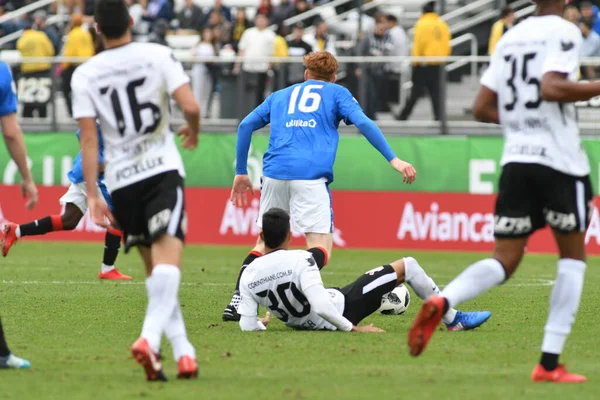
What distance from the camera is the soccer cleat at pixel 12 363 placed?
23.3 ft

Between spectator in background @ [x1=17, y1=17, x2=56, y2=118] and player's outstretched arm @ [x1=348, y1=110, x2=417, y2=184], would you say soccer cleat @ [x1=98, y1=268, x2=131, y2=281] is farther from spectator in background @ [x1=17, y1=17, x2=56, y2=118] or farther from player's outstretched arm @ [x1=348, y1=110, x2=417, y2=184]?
spectator in background @ [x1=17, y1=17, x2=56, y2=118]

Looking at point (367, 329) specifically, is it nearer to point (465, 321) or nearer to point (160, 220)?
point (465, 321)

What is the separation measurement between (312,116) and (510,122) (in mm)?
3339

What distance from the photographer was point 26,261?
54.2 feet

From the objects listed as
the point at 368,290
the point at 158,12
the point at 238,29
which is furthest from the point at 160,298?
the point at 158,12

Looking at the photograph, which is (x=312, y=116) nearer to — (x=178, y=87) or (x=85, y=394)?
(x=178, y=87)

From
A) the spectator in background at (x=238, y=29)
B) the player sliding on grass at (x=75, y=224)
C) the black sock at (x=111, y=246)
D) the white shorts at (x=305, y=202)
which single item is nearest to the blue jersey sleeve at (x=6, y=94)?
the white shorts at (x=305, y=202)

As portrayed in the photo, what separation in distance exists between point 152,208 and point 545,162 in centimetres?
218

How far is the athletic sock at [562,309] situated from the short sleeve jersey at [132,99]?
7.40ft

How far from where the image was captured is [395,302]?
397 inches

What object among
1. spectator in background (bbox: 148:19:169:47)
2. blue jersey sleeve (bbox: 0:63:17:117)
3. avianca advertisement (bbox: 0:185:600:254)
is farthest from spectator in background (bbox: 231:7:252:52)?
blue jersey sleeve (bbox: 0:63:17:117)

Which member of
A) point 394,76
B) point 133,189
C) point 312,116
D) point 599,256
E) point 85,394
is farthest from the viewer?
point 394,76

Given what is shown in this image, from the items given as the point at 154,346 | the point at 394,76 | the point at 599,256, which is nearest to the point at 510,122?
the point at 154,346

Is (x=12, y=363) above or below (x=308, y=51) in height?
above
